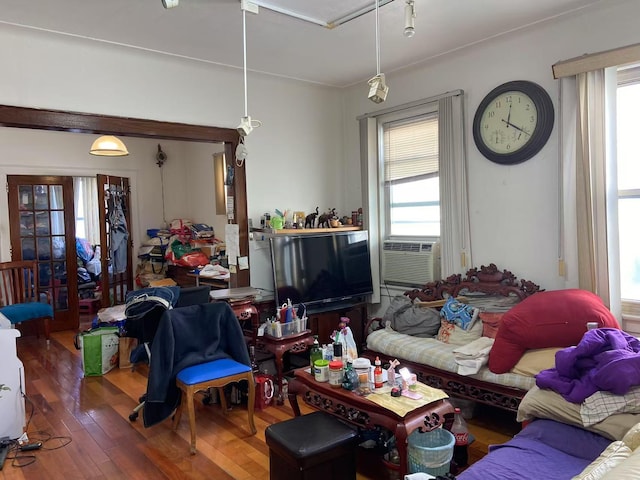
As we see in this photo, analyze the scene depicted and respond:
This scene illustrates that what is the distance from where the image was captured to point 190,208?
7.19m

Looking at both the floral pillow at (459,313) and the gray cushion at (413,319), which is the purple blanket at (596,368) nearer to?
the floral pillow at (459,313)

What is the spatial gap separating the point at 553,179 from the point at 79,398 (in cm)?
417

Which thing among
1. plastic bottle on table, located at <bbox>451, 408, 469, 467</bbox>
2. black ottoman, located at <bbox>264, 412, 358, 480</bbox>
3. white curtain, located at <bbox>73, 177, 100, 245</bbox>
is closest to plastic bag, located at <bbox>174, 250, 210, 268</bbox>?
white curtain, located at <bbox>73, 177, 100, 245</bbox>

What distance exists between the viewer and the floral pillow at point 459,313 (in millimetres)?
3715

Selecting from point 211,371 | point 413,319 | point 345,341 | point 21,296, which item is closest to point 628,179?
point 413,319

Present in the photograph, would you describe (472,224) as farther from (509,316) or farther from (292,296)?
(292,296)

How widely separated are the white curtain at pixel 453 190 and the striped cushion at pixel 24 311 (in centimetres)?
452

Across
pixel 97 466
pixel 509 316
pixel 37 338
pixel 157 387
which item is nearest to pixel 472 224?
pixel 509 316

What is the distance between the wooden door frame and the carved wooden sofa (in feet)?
4.97

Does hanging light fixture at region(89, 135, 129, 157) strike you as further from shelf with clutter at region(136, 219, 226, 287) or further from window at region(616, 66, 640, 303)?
window at region(616, 66, 640, 303)

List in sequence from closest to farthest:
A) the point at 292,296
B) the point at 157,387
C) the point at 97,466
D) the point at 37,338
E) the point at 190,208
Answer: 1. the point at 97,466
2. the point at 157,387
3. the point at 292,296
4. the point at 37,338
5. the point at 190,208

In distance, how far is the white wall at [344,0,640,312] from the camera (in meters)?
3.26

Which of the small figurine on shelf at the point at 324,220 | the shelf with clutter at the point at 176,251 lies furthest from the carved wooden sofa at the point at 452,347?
the shelf with clutter at the point at 176,251

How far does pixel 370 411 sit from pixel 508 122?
250 centimetres
